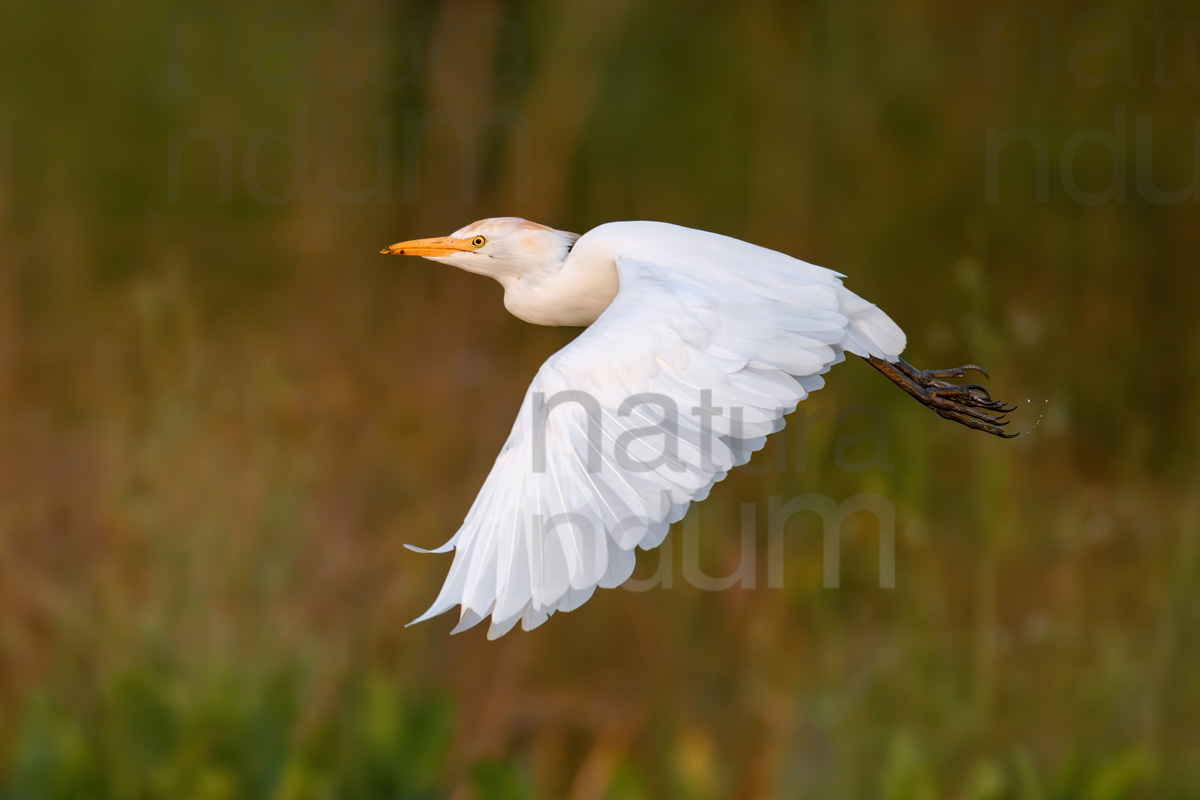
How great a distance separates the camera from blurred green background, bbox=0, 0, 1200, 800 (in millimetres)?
2146

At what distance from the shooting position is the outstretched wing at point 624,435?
1.19 metres

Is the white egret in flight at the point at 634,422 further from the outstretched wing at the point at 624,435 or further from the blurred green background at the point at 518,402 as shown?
the blurred green background at the point at 518,402

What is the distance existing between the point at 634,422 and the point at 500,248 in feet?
2.02

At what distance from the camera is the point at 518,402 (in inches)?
97.5

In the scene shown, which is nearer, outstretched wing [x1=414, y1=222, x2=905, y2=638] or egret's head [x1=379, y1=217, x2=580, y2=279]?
outstretched wing [x1=414, y1=222, x2=905, y2=638]

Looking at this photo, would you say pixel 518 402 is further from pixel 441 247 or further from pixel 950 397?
pixel 950 397

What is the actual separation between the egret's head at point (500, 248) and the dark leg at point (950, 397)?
0.46 meters

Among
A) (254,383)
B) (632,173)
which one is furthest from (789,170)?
(254,383)

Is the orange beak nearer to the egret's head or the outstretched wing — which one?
the egret's head

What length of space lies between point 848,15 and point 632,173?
55cm

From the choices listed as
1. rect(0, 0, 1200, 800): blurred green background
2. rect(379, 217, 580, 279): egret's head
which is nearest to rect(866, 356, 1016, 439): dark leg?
rect(0, 0, 1200, 800): blurred green background

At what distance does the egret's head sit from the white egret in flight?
10.1 inches

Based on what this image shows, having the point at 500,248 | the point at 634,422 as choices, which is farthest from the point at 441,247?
the point at 634,422

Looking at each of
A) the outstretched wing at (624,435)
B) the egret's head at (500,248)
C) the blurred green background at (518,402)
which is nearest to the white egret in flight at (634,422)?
the outstretched wing at (624,435)
